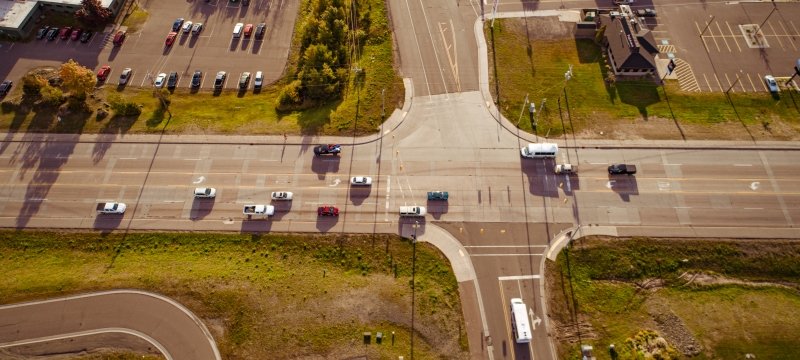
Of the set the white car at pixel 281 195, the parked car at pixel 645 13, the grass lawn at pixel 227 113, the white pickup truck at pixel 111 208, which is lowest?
the white pickup truck at pixel 111 208

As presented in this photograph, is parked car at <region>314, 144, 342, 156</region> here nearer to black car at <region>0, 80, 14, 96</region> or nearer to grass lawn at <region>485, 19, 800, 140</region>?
grass lawn at <region>485, 19, 800, 140</region>

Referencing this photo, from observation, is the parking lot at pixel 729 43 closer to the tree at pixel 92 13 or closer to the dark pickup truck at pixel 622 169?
the dark pickup truck at pixel 622 169

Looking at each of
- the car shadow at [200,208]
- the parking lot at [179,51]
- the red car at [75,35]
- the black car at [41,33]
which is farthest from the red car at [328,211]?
the black car at [41,33]

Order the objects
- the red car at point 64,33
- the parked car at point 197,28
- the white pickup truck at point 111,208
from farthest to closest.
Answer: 1. the parked car at point 197,28
2. the red car at point 64,33
3. the white pickup truck at point 111,208

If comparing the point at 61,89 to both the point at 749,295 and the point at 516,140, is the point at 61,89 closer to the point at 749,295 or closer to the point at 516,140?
the point at 516,140

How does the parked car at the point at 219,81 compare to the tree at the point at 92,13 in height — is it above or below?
below

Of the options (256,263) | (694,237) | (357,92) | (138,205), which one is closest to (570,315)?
(694,237)
